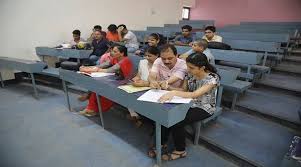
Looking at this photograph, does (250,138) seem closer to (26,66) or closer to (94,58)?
(94,58)

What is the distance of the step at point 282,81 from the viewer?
3.02 m

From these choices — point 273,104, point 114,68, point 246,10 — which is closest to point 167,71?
point 114,68

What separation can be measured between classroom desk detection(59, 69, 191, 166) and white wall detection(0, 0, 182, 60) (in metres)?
2.31

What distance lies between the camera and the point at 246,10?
6.46 m

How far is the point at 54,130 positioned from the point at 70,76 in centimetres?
68

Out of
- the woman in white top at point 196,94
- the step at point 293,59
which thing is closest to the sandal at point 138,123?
the woman in white top at point 196,94

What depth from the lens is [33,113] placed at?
2.85 meters

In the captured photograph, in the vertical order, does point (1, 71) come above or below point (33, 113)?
above

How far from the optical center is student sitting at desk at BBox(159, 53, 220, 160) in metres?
1.66

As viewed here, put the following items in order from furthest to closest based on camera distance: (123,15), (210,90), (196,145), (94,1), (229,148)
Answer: (123,15), (94,1), (196,145), (229,148), (210,90)

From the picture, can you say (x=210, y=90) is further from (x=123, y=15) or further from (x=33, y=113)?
(x=123, y=15)

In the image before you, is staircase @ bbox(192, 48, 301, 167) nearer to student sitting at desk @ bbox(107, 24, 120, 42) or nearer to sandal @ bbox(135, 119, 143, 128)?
sandal @ bbox(135, 119, 143, 128)

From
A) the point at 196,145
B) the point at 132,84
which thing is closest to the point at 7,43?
the point at 132,84

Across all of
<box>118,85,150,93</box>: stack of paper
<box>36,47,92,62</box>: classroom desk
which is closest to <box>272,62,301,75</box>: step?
<box>118,85,150,93</box>: stack of paper
